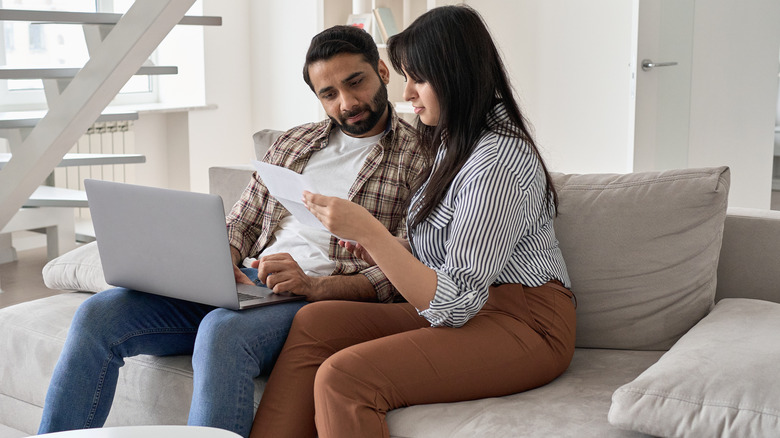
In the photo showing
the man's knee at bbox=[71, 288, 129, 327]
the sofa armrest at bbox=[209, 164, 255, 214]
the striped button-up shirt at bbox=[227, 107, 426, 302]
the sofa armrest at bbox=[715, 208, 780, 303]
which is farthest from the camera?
the sofa armrest at bbox=[209, 164, 255, 214]

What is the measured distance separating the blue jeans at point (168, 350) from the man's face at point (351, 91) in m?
0.50

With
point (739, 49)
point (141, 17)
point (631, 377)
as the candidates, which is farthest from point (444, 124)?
point (739, 49)

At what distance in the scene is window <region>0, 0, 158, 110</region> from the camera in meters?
4.27

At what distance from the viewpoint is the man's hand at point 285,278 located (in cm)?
168

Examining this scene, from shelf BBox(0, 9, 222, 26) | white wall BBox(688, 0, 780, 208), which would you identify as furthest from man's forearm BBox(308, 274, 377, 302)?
white wall BBox(688, 0, 780, 208)

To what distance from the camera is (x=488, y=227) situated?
4.58 ft

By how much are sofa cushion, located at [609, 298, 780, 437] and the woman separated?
0.78 ft

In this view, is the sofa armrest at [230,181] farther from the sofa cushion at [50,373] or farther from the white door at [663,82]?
the white door at [663,82]

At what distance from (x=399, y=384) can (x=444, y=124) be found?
488mm

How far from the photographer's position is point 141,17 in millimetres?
2684

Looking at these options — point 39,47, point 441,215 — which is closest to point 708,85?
point 441,215

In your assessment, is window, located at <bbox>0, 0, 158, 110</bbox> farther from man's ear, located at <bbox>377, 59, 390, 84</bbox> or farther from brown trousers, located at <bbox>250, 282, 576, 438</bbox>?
brown trousers, located at <bbox>250, 282, 576, 438</bbox>

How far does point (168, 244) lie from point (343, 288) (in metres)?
0.38

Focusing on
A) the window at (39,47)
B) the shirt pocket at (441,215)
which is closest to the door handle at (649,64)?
the shirt pocket at (441,215)
